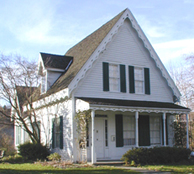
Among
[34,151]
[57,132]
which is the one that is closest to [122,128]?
[57,132]

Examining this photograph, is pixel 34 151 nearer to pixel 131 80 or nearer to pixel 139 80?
pixel 131 80

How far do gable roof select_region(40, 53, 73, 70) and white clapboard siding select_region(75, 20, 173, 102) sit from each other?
355 centimetres

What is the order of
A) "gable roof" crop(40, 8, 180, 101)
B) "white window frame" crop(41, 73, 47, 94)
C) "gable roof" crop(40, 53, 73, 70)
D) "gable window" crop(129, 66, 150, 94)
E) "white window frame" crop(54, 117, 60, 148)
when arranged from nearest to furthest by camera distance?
"gable roof" crop(40, 8, 180, 101)
"white window frame" crop(54, 117, 60, 148)
"gable window" crop(129, 66, 150, 94)
"gable roof" crop(40, 53, 73, 70)
"white window frame" crop(41, 73, 47, 94)

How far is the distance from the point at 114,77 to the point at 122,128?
311 centimetres

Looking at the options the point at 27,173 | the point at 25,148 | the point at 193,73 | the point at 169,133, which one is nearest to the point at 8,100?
the point at 25,148

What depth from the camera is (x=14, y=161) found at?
16422 millimetres

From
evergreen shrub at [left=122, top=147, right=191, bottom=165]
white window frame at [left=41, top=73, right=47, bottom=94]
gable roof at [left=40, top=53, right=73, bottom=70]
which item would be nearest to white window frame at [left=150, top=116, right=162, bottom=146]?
evergreen shrub at [left=122, top=147, right=191, bottom=165]

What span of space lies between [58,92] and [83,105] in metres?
2.51

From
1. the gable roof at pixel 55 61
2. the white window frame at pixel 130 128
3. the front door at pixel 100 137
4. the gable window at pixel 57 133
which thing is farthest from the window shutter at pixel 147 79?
the gable window at pixel 57 133

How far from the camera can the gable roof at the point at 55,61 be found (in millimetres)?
18991

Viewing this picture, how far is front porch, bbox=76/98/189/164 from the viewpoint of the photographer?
15641 mm

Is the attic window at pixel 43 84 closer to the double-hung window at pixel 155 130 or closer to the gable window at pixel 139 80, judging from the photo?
the gable window at pixel 139 80

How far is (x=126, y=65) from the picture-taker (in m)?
17.7

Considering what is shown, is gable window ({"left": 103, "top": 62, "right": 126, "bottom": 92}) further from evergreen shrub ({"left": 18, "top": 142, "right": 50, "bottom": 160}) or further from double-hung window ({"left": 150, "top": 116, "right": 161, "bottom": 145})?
evergreen shrub ({"left": 18, "top": 142, "right": 50, "bottom": 160})
